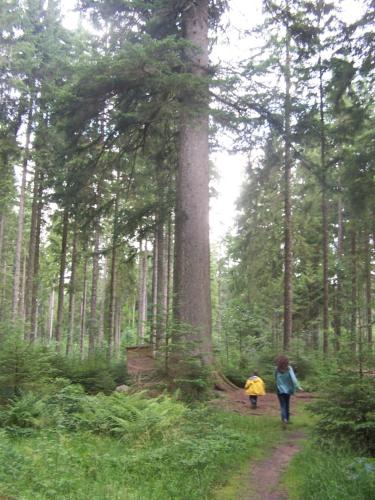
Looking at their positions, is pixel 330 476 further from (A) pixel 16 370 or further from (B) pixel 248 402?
(A) pixel 16 370

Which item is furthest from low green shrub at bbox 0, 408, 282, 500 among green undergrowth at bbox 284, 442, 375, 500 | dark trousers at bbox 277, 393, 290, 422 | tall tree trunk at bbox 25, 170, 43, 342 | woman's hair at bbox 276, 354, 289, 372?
tall tree trunk at bbox 25, 170, 43, 342

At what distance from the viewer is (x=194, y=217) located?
1251cm

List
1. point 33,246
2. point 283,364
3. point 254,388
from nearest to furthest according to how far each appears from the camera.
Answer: point 283,364, point 254,388, point 33,246

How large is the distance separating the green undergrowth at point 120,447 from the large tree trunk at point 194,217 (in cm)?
247

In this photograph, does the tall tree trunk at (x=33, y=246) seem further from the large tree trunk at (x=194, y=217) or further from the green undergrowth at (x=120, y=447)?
the green undergrowth at (x=120, y=447)

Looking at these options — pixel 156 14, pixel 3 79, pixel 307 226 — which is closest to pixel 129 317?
pixel 307 226

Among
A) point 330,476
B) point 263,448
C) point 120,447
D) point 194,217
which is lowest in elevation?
point 263,448

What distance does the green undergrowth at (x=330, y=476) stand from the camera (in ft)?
16.9

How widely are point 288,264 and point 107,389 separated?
833cm

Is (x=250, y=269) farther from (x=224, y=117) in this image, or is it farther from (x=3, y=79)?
(x=3, y=79)

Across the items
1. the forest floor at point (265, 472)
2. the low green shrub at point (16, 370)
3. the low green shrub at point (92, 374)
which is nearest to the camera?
the forest floor at point (265, 472)

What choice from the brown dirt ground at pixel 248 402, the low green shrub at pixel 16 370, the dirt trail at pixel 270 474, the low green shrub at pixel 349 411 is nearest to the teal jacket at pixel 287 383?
the brown dirt ground at pixel 248 402

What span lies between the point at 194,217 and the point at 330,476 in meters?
7.86

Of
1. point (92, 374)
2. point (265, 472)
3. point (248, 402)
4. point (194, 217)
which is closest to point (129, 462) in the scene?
point (265, 472)
